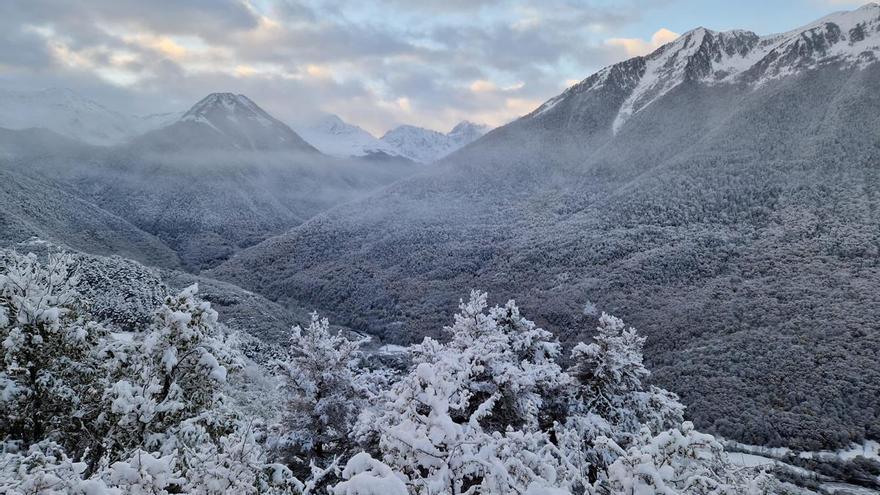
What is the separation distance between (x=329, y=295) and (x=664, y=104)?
144399mm

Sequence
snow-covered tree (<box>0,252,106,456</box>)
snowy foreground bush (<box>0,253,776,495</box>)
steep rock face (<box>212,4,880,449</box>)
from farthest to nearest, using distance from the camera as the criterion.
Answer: steep rock face (<box>212,4,880,449</box>)
snow-covered tree (<box>0,252,106,456</box>)
snowy foreground bush (<box>0,253,776,495</box>)

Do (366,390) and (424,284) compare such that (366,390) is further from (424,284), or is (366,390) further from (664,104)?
(664,104)

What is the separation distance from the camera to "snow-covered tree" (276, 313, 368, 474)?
1533 cm

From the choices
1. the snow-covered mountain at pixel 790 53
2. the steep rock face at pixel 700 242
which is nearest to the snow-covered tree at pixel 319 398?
the steep rock face at pixel 700 242

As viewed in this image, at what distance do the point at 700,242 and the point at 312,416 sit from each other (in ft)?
326

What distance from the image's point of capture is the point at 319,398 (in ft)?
53.1

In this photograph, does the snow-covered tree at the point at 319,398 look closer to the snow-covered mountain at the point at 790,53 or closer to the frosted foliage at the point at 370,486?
the frosted foliage at the point at 370,486

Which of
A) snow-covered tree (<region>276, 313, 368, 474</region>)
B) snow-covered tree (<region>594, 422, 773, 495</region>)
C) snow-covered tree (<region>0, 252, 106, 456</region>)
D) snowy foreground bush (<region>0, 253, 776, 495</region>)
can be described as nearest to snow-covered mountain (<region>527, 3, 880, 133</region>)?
snowy foreground bush (<region>0, 253, 776, 495</region>)

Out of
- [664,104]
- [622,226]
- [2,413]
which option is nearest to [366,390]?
[2,413]

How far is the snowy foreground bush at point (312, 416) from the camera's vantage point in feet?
15.5

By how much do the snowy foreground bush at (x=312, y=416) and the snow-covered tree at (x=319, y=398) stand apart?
5cm

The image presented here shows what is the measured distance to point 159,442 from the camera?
26.2 feet

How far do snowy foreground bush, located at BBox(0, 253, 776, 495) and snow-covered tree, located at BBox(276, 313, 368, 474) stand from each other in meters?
0.05

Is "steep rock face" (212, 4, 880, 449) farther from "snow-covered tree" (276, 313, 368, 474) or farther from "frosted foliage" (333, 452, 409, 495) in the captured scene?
"frosted foliage" (333, 452, 409, 495)
